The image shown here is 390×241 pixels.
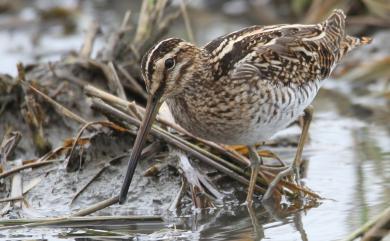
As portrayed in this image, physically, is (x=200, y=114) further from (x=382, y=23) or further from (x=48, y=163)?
(x=382, y=23)

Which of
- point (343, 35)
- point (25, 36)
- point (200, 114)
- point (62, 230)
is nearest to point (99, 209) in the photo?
point (62, 230)

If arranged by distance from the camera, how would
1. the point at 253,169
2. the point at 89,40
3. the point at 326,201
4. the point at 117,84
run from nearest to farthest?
the point at 326,201 → the point at 253,169 → the point at 117,84 → the point at 89,40

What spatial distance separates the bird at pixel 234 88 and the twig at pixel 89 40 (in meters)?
2.04

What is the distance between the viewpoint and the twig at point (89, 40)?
24.9ft

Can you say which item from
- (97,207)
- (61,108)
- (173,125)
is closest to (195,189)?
(173,125)

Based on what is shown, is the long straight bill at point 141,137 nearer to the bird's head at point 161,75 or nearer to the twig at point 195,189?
the bird's head at point 161,75

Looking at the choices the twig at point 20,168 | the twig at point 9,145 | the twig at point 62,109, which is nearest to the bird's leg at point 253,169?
the twig at point 62,109

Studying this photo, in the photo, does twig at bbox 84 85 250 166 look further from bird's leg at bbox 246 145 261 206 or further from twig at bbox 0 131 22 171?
twig at bbox 0 131 22 171

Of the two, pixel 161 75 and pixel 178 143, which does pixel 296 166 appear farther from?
pixel 161 75

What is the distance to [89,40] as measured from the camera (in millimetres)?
7738

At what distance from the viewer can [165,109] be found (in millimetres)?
6137

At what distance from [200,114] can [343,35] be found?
1.47m

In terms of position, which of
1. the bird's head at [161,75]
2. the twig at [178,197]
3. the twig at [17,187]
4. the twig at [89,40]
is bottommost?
the twig at [178,197]

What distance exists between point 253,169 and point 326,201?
0.49m
